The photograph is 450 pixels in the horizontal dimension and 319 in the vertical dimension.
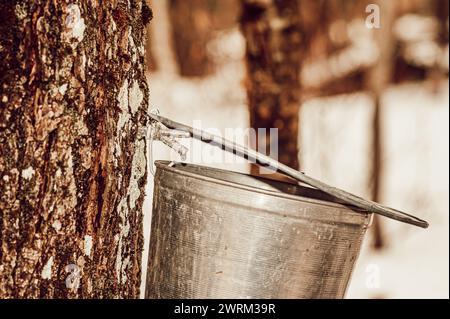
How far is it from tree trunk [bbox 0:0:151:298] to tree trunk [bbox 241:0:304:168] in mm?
1821

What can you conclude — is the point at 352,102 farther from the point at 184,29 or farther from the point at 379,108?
the point at 184,29

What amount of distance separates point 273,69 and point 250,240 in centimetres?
193

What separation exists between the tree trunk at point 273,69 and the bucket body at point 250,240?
1.71 metres

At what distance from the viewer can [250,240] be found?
57.4 inches

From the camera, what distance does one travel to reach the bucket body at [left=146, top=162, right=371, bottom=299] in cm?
144

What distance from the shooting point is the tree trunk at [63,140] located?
1.24 m

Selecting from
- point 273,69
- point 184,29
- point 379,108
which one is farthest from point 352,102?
point 184,29

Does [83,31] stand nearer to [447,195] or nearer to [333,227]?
[333,227]

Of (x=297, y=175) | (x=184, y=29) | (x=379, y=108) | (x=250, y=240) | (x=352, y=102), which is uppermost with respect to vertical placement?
(x=184, y=29)

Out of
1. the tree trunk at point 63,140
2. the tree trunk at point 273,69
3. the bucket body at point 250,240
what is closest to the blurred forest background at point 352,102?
the tree trunk at point 273,69

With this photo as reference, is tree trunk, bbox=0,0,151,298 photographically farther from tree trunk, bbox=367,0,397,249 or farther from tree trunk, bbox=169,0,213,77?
tree trunk, bbox=169,0,213,77

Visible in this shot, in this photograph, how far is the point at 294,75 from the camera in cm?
329

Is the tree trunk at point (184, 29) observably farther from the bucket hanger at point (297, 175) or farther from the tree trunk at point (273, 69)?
the bucket hanger at point (297, 175)

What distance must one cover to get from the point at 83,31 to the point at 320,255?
33.1 inches
